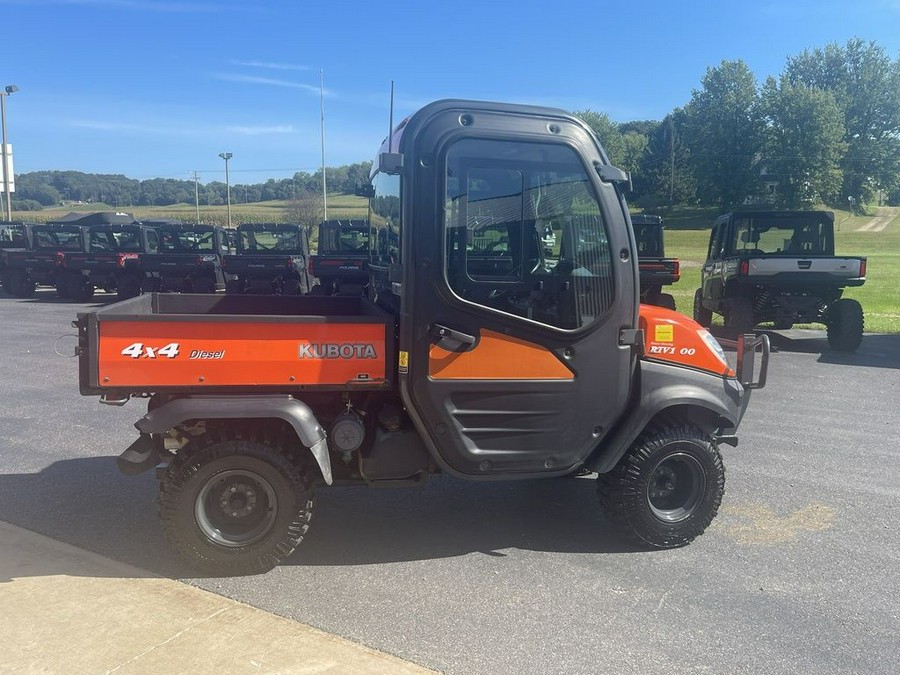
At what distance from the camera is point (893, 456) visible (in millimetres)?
6195

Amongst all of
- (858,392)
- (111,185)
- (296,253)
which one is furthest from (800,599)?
(111,185)

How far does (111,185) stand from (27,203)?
13086 millimetres

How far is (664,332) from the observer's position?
4242 millimetres

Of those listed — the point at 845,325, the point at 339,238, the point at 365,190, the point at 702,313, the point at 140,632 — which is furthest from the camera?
the point at 339,238

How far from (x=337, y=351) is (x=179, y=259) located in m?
16.9

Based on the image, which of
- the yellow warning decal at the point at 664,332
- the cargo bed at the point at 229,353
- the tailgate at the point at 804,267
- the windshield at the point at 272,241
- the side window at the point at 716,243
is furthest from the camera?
the windshield at the point at 272,241

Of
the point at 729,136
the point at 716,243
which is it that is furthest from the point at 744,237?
the point at 729,136

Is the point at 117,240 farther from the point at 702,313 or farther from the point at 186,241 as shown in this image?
the point at 702,313

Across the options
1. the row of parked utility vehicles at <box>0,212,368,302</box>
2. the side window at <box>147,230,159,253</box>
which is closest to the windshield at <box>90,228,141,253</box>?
the row of parked utility vehicles at <box>0,212,368,302</box>

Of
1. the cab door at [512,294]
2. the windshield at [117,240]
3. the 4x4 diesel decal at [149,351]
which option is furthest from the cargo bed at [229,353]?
the windshield at [117,240]

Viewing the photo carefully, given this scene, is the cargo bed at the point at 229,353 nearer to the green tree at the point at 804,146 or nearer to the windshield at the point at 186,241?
the windshield at the point at 186,241

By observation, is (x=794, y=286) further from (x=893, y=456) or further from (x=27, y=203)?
(x=27, y=203)

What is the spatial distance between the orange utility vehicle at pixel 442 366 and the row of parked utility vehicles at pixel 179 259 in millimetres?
12729

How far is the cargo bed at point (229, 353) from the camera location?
357 centimetres
